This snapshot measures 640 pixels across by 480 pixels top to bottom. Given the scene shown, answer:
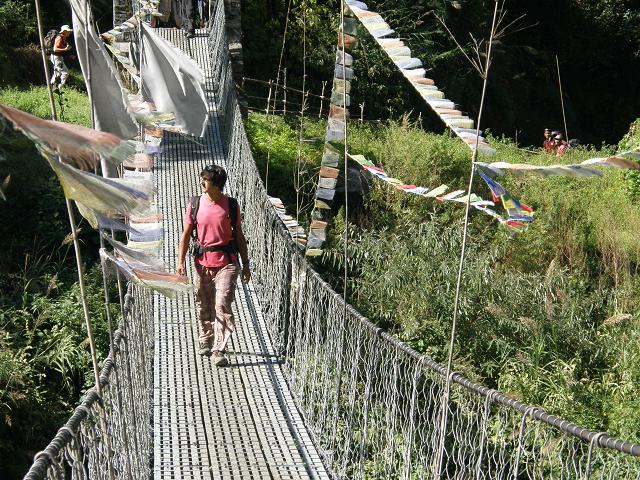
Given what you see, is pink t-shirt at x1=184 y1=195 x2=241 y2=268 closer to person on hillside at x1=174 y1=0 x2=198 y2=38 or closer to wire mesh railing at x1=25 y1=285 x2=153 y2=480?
wire mesh railing at x1=25 y1=285 x2=153 y2=480

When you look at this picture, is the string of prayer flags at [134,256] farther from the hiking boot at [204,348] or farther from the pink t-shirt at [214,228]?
the hiking boot at [204,348]

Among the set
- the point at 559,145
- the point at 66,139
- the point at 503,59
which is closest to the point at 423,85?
the point at 66,139

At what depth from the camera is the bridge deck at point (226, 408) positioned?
13.3 feet

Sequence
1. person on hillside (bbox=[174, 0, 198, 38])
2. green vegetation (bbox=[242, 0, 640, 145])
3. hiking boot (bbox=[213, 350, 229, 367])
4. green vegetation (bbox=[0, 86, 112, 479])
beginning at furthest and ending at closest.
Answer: green vegetation (bbox=[242, 0, 640, 145])
person on hillside (bbox=[174, 0, 198, 38])
green vegetation (bbox=[0, 86, 112, 479])
hiking boot (bbox=[213, 350, 229, 367])

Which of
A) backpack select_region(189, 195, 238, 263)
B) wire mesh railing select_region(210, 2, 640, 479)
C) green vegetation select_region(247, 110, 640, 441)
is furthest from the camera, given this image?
green vegetation select_region(247, 110, 640, 441)

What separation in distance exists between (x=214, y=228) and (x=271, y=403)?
0.82m

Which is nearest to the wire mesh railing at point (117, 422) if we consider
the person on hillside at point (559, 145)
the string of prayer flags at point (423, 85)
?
the string of prayer flags at point (423, 85)

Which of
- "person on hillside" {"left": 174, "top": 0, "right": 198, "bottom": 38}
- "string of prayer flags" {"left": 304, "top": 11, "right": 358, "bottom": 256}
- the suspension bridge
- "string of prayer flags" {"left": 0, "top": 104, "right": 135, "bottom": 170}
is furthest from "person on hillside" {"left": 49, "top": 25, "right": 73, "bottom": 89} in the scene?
"string of prayer flags" {"left": 0, "top": 104, "right": 135, "bottom": 170}

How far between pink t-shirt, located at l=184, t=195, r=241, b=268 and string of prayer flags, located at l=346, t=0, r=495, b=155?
105 centimetres

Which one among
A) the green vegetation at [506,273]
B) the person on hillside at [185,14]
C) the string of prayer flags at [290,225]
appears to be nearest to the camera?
the string of prayer flags at [290,225]

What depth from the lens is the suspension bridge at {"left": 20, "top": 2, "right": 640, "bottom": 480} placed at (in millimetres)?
3031

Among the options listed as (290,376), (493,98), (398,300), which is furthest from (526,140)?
(290,376)

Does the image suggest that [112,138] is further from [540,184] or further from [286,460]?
[540,184]

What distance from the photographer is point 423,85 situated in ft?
12.7
